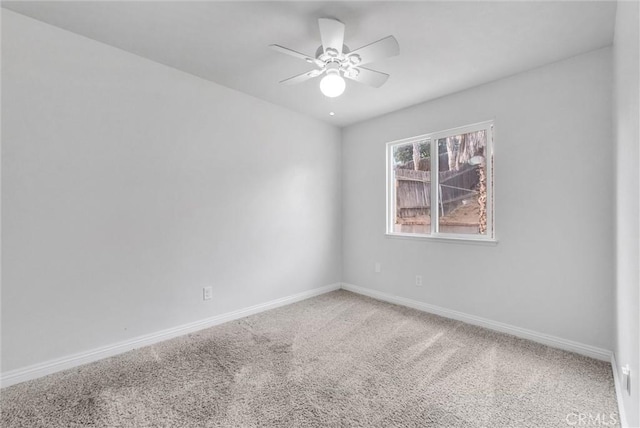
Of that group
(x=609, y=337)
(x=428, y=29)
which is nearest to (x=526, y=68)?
(x=428, y=29)

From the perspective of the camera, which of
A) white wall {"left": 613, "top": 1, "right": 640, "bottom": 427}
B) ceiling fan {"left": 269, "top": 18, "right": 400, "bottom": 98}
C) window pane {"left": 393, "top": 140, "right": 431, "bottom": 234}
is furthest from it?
window pane {"left": 393, "top": 140, "right": 431, "bottom": 234}

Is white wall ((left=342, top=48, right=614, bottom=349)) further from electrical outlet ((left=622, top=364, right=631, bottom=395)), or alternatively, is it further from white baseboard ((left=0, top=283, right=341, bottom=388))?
white baseboard ((left=0, top=283, right=341, bottom=388))

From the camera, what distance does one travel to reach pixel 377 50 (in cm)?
187

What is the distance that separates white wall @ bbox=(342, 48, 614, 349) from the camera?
2244mm

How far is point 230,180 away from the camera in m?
3.04

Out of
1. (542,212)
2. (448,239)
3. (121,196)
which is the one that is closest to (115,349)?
(121,196)

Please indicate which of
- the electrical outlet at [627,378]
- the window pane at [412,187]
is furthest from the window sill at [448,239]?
the electrical outlet at [627,378]

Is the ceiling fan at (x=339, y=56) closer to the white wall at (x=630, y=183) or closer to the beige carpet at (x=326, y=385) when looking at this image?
the white wall at (x=630, y=183)

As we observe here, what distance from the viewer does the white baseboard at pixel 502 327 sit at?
2.28m

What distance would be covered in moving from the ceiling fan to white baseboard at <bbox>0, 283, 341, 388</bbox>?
93.3 inches

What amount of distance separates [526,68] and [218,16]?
2.55 metres

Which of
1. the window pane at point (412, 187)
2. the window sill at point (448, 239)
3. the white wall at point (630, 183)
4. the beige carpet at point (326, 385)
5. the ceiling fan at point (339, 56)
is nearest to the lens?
the white wall at point (630, 183)

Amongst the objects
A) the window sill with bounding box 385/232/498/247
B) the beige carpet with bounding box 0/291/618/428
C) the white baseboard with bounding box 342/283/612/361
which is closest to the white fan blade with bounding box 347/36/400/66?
the window sill with bounding box 385/232/498/247

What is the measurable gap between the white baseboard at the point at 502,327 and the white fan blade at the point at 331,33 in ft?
9.07
